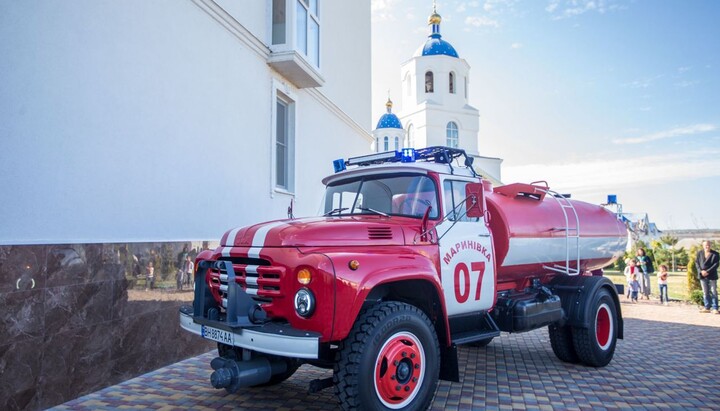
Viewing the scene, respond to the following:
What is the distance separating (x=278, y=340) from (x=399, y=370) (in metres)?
1.05

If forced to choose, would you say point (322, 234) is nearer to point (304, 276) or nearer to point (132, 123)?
point (304, 276)

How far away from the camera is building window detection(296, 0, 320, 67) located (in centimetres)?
918

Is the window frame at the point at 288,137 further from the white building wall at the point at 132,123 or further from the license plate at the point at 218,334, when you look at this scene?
the license plate at the point at 218,334

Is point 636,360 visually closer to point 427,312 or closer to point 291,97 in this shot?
point 427,312

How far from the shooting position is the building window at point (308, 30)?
30.1 feet

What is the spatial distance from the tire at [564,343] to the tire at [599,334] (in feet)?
0.37

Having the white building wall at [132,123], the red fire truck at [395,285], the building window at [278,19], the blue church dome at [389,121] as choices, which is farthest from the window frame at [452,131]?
the red fire truck at [395,285]

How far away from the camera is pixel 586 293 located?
20.6 feet

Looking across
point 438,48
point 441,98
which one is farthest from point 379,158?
point 438,48

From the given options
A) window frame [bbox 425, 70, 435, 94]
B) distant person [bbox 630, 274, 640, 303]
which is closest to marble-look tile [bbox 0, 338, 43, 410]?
distant person [bbox 630, 274, 640, 303]

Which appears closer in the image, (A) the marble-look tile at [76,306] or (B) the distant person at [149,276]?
(A) the marble-look tile at [76,306]

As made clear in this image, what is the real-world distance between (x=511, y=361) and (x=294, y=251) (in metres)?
4.11

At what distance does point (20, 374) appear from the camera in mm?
4117

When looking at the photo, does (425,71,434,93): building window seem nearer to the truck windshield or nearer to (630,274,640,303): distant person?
(630,274,640,303): distant person
